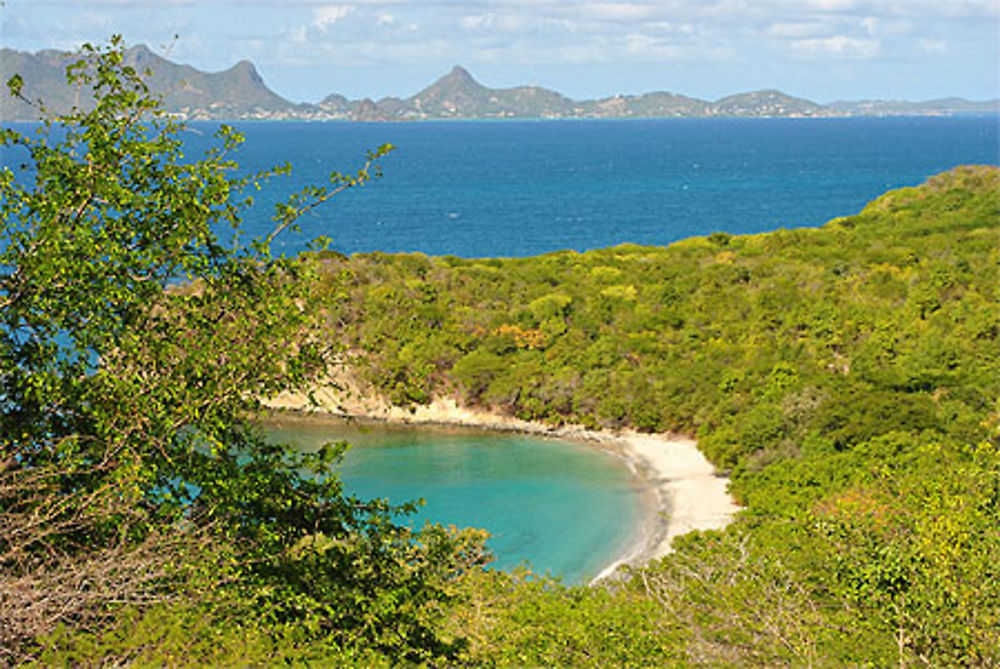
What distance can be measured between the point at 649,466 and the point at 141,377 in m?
27.8

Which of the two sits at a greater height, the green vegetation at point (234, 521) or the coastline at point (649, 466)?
the green vegetation at point (234, 521)

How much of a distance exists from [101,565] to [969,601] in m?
8.84

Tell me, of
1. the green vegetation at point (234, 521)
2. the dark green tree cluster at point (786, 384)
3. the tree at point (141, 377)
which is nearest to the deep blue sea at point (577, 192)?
the dark green tree cluster at point (786, 384)

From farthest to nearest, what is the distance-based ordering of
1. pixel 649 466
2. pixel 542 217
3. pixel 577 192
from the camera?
pixel 577 192 < pixel 542 217 < pixel 649 466

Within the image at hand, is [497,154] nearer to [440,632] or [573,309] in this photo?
[573,309]

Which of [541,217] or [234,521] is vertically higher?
[234,521]

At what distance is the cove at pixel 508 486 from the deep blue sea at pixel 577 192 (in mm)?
15452

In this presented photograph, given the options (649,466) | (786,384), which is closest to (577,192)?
(786,384)

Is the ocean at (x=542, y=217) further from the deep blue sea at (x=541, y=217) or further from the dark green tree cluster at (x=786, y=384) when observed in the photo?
the dark green tree cluster at (x=786, y=384)

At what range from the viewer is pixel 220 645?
28.9 ft

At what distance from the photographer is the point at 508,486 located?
111 ft

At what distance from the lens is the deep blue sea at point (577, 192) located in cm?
8831

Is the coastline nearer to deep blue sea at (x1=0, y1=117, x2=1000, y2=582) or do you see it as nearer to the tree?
deep blue sea at (x1=0, y1=117, x2=1000, y2=582)

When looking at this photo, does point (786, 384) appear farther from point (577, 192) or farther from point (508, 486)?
point (577, 192)
